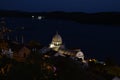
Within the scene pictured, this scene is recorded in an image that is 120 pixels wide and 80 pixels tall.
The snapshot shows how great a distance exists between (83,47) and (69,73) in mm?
31271

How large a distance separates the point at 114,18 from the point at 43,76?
253ft

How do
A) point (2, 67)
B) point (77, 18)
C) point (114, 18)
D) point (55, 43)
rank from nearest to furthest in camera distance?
point (2, 67)
point (55, 43)
point (114, 18)
point (77, 18)

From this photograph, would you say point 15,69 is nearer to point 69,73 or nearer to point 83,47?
point 69,73

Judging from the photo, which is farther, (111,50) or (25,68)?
(111,50)

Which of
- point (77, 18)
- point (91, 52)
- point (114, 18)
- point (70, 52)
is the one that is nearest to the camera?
point (70, 52)

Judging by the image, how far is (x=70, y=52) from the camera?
68.6 feet

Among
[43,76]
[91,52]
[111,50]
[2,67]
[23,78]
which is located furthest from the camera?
[111,50]

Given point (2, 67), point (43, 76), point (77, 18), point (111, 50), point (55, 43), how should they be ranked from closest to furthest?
1. point (43, 76)
2. point (2, 67)
3. point (55, 43)
4. point (111, 50)
5. point (77, 18)

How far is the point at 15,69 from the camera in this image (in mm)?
3494

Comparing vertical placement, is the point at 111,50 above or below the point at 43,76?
below

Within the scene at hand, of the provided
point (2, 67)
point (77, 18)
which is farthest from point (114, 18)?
Result: point (2, 67)

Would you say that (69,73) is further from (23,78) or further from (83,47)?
(83,47)

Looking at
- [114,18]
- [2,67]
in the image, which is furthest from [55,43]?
[114,18]

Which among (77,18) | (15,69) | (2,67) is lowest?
(77,18)
